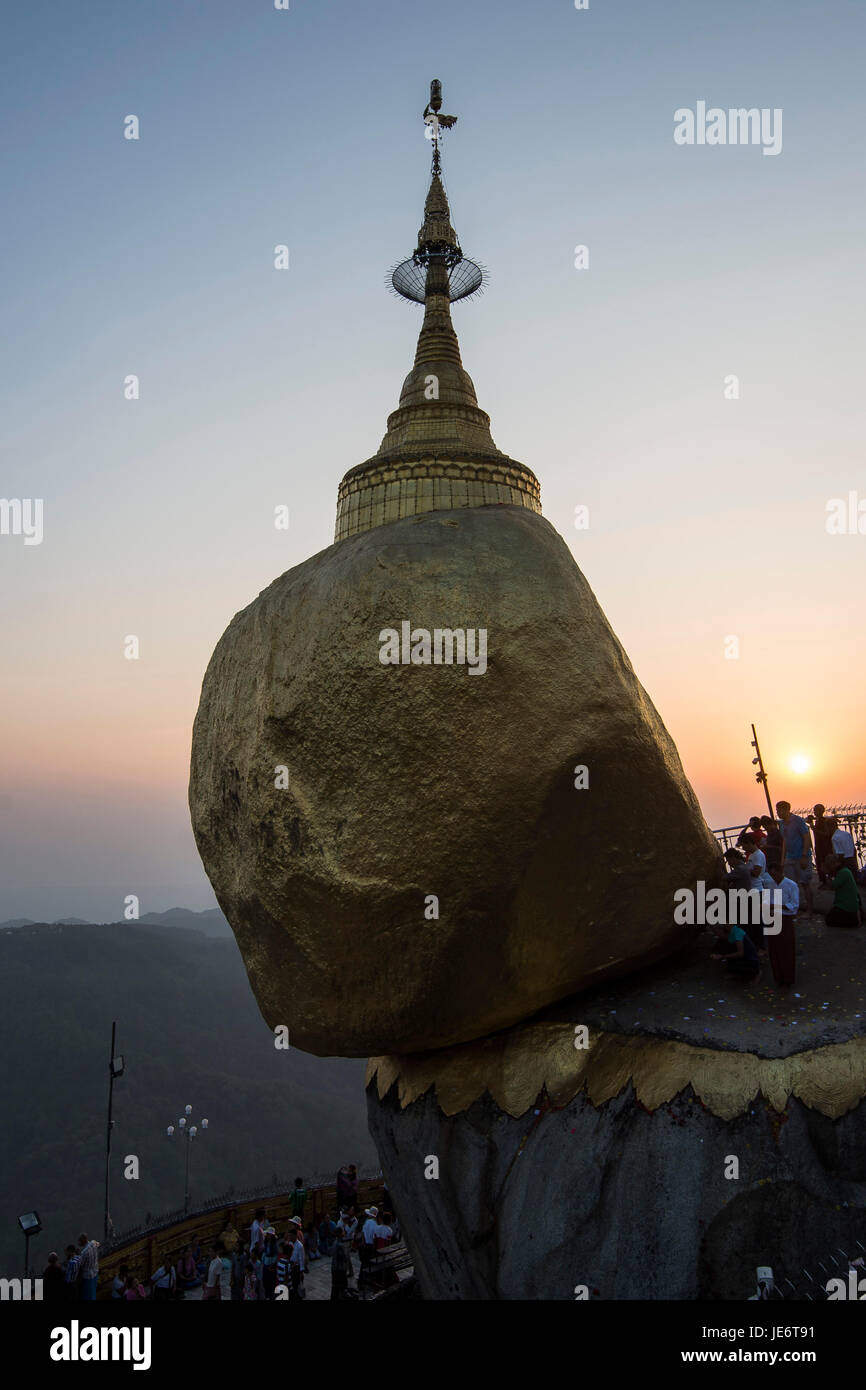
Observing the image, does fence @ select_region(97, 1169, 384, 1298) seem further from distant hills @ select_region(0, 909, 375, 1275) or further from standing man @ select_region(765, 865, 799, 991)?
distant hills @ select_region(0, 909, 375, 1275)

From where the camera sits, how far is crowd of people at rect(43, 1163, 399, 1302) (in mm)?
10008

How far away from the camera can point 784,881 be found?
7496 mm

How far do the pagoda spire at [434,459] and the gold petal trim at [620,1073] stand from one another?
23.9 ft

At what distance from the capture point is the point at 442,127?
18312mm

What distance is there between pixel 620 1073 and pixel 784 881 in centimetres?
226

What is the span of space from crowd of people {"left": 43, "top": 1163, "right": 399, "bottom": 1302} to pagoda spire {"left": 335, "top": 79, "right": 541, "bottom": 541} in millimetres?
10081

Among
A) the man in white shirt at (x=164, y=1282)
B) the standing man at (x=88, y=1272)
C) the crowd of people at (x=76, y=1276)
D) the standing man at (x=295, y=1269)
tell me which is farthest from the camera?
the man in white shirt at (x=164, y=1282)

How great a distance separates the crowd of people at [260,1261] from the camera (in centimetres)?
1001

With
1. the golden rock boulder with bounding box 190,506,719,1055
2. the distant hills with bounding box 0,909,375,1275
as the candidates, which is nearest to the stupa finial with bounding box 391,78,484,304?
the golden rock boulder with bounding box 190,506,719,1055
